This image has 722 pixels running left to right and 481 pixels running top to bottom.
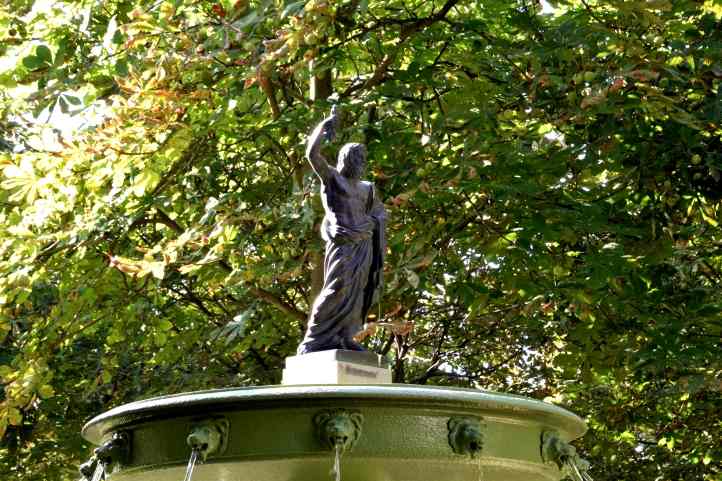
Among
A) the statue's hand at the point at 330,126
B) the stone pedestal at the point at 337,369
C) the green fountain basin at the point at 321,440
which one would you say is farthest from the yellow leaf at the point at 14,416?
the statue's hand at the point at 330,126

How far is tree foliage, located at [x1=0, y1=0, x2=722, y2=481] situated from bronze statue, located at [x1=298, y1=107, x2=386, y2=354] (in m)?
2.28

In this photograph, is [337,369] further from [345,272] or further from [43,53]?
[43,53]

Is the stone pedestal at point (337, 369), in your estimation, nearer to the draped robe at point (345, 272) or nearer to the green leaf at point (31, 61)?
the draped robe at point (345, 272)

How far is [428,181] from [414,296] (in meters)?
2.08

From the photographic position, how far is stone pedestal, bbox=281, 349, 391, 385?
5789 millimetres

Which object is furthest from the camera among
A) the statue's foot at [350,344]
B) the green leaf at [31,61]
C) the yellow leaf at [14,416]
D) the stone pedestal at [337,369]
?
the yellow leaf at [14,416]

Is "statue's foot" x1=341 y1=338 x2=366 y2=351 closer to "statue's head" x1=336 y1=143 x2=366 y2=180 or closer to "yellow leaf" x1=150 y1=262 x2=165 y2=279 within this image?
"statue's head" x1=336 y1=143 x2=366 y2=180

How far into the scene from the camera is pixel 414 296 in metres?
12.3

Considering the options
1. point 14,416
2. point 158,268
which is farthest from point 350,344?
point 14,416

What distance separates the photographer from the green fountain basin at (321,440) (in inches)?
202

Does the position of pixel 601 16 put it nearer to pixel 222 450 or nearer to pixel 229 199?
pixel 229 199

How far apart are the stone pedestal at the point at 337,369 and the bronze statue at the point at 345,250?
0.13 m

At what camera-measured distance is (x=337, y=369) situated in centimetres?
579

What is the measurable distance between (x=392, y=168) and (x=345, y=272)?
16.3 feet
